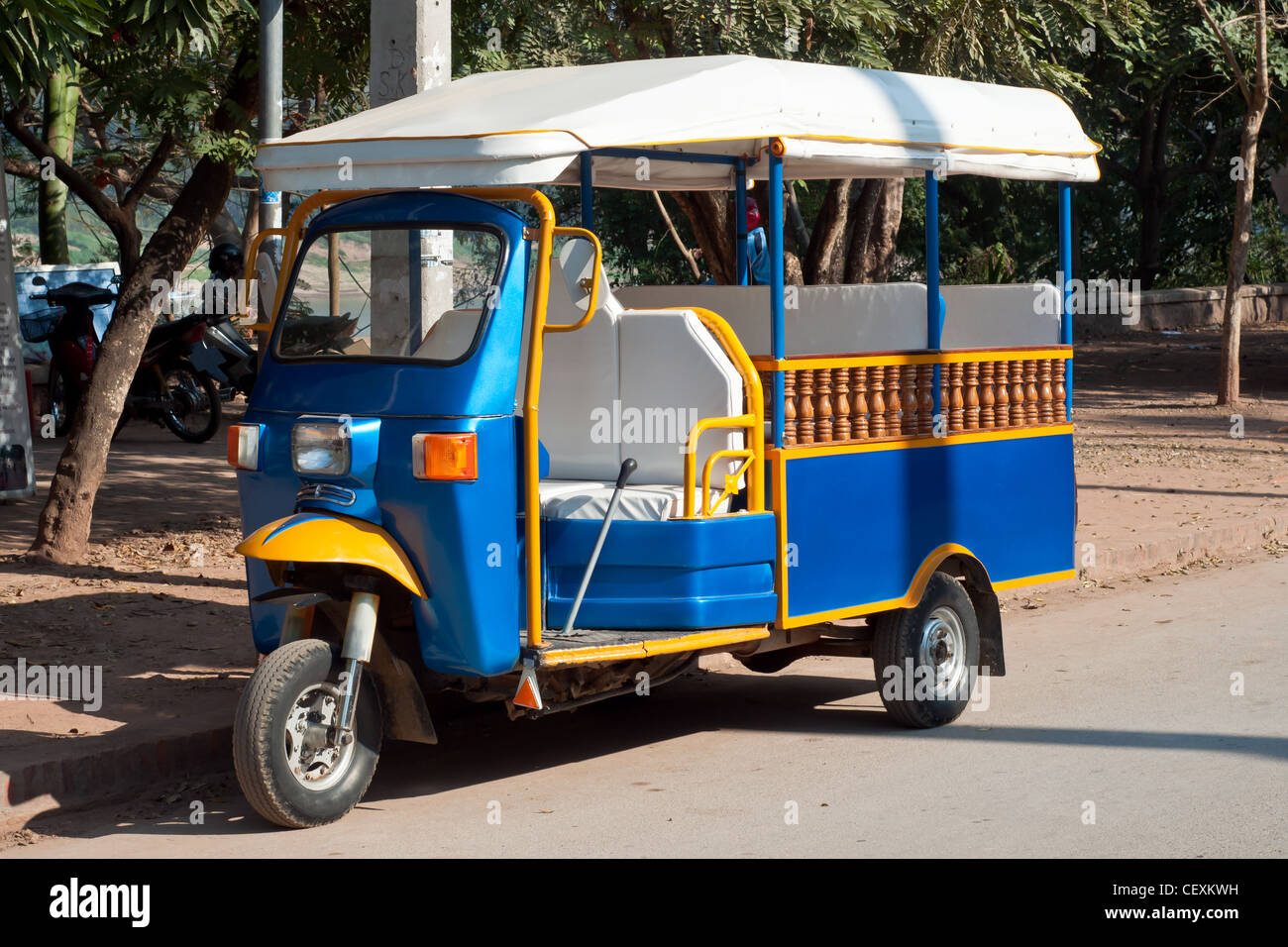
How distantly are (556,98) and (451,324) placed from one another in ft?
3.05

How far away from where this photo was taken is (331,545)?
541 centimetres

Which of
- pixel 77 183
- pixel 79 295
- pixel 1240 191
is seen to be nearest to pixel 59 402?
pixel 79 295

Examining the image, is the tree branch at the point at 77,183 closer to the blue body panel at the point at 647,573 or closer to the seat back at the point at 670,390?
the seat back at the point at 670,390

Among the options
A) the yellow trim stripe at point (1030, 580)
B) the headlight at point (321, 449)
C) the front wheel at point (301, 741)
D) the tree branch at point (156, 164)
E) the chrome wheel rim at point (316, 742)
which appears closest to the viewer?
the front wheel at point (301, 741)

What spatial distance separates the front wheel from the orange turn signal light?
0.70m

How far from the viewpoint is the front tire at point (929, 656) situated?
684cm

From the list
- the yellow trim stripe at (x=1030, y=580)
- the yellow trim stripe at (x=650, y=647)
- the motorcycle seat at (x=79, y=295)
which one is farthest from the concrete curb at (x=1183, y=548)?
the motorcycle seat at (x=79, y=295)

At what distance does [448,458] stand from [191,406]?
10443 mm

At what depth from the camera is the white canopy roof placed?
558 cm

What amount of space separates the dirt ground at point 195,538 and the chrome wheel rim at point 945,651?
2.93 meters

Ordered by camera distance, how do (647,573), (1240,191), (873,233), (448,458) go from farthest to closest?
(1240,191)
(873,233)
(647,573)
(448,458)

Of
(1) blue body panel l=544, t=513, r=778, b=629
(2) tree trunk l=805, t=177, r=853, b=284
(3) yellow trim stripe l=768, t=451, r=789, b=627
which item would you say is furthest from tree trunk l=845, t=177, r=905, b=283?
(1) blue body panel l=544, t=513, r=778, b=629

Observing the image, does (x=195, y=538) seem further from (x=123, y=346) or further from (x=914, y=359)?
(x=914, y=359)

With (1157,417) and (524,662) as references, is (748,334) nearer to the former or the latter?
(524,662)
